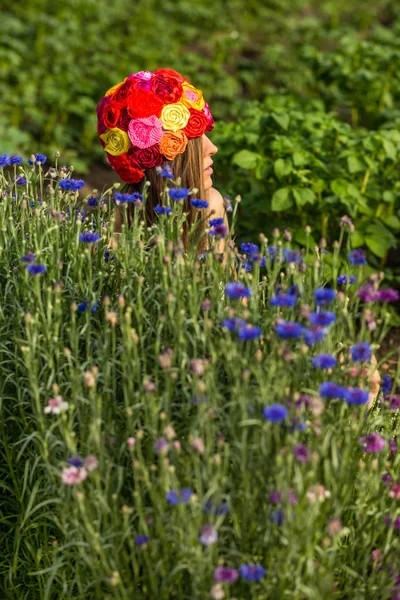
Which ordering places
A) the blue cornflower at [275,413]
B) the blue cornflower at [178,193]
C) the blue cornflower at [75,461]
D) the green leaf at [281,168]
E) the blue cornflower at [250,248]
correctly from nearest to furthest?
1. the blue cornflower at [275,413]
2. the blue cornflower at [75,461]
3. the blue cornflower at [178,193]
4. the blue cornflower at [250,248]
5. the green leaf at [281,168]

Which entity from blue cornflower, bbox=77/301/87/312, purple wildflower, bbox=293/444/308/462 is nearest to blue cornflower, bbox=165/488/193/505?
purple wildflower, bbox=293/444/308/462

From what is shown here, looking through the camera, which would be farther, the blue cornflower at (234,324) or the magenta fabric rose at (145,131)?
the magenta fabric rose at (145,131)

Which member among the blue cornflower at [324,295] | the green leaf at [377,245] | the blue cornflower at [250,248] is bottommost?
the green leaf at [377,245]

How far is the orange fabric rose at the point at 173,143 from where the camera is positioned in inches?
130

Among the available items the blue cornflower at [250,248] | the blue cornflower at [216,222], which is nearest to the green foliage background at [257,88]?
the blue cornflower at [250,248]

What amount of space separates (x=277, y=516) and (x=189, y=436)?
0.29 m

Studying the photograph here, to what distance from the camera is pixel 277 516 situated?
6.84 feet

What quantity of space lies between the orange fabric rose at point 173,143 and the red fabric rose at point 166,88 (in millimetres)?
125

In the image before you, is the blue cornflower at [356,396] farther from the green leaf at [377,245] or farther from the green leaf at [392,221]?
the green leaf at [392,221]

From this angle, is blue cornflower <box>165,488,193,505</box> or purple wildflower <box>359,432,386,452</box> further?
purple wildflower <box>359,432,386,452</box>

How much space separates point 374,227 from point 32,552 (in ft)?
8.45

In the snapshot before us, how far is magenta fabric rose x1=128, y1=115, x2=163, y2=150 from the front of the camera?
3.28m

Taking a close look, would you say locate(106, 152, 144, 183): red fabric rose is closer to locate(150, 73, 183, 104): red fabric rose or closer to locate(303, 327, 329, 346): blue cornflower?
locate(150, 73, 183, 104): red fabric rose

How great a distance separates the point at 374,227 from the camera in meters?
4.54
